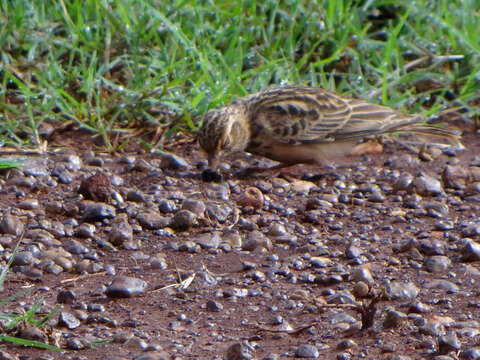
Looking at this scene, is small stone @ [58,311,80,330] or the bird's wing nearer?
small stone @ [58,311,80,330]

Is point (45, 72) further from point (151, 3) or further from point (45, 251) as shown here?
point (45, 251)

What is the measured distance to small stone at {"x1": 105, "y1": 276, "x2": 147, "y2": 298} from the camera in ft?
15.8

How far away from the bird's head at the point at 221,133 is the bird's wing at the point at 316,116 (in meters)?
0.30

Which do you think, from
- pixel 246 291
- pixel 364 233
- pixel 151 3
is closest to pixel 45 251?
pixel 246 291

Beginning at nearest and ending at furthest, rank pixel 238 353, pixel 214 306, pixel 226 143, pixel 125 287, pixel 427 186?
pixel 238 353 → pixel 214 306 → pixel 125 287 → pixel 427 186 → pixel 226 143

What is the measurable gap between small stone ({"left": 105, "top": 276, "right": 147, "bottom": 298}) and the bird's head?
1940mm

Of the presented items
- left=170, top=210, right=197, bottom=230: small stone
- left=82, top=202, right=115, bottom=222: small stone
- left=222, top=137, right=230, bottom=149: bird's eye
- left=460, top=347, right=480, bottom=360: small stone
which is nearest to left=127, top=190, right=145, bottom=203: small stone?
left=82, top=202, right=115, bottom=222: small stone

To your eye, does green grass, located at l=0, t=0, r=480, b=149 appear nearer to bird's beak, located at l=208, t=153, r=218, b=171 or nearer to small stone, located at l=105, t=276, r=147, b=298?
bird's beak, located at l=208, t=153, r=218, b=171

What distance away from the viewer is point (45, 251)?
5.36 meters

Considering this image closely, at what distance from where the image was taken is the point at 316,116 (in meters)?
7.43

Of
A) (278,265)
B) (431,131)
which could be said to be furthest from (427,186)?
(278,265)

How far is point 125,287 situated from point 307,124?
297 cm

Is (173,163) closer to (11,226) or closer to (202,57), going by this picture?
(202,57)

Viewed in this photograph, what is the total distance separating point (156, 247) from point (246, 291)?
2.79ft
